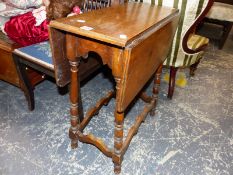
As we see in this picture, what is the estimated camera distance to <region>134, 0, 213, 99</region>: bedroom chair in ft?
4.43

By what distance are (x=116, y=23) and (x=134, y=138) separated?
2.91 ft

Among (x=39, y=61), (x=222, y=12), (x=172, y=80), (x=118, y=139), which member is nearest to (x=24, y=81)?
(x=39, y=61)

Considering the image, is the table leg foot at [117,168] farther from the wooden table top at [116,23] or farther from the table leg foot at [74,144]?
the wooden table top at [116,23]

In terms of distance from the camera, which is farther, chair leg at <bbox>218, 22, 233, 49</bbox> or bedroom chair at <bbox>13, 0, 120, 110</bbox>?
chair leg at <bbox>218, 22, 233, 49</bbox>

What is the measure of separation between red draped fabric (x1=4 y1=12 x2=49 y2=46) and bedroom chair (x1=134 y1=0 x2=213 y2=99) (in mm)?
768

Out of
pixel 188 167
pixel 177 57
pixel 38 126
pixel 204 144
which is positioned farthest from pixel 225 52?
pixel 38 126

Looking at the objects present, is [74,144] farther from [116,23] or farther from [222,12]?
[222,12]

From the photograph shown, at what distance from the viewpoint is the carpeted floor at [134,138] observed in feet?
4.35

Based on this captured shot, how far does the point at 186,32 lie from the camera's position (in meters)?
1.47

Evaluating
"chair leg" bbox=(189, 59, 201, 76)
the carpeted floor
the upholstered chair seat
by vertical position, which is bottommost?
the carpeted floor

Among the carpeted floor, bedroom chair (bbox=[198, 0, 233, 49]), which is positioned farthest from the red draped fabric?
bedroom chair (bbox=[198, 0, 233, 49])

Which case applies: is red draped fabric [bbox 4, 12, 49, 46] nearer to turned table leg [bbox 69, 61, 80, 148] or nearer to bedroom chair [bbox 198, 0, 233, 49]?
turned table leg [bbox 69, 61, 80, 148]

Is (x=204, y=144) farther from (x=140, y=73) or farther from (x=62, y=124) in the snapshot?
(x=62, y=124)

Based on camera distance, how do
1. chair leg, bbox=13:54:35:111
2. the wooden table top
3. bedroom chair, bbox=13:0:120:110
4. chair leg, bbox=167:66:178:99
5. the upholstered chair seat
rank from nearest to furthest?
the wooden table top, bedroom chair, bbox=13:0:120:110, chair leg, bbox=13:54:35:111, chair leg, bbox=167:66:178:99, the upholstered chair seat
